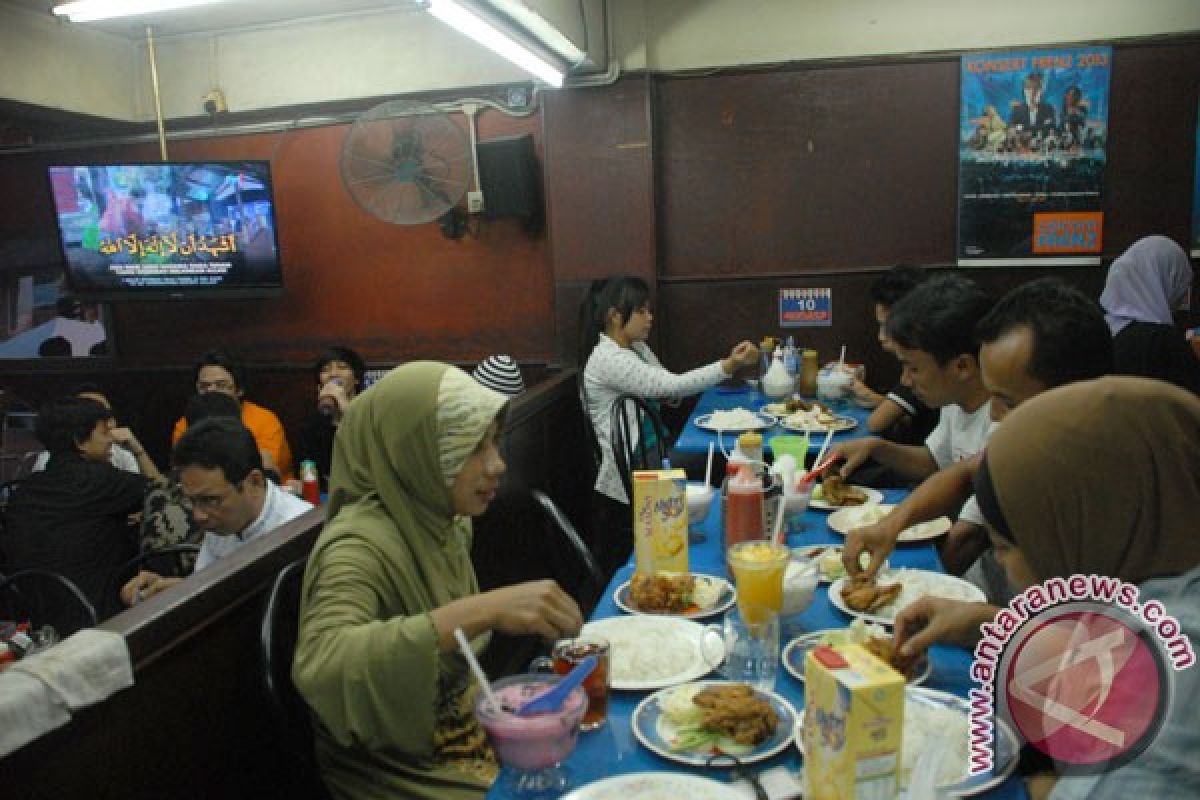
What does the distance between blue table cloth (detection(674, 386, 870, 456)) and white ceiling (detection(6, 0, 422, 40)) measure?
9.26 feet

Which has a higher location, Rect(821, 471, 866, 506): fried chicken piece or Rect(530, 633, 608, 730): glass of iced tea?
Rect(530, 633, 608, 730): glass of iced tea

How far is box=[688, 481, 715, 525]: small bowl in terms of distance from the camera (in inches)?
91.6

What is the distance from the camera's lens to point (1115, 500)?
1116 millimetres

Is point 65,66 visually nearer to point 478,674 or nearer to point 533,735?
point 478,674

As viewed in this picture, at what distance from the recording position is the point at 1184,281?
3.69 meters

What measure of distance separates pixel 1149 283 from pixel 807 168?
72.1 inches

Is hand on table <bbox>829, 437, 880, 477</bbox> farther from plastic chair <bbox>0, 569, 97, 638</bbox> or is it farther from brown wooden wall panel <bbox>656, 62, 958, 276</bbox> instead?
brown wooden wall panel <bbox>656, 62, 958, 276</bbox>

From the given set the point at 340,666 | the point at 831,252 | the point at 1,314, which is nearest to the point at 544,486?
the point at 831,252

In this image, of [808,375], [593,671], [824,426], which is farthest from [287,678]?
[808,375]

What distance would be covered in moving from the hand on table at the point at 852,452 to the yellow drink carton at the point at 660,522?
0.74 meters

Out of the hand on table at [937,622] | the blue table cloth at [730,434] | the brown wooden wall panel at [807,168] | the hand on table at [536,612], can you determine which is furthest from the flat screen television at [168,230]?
the hand on table at [937,622]

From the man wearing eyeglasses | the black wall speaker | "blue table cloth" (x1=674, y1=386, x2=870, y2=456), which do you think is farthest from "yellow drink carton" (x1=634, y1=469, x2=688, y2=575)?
the black wall speaker

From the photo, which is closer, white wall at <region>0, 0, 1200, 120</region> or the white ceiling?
white wall at <region>0, 0, 1200, 120</region>

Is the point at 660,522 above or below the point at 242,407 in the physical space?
above
